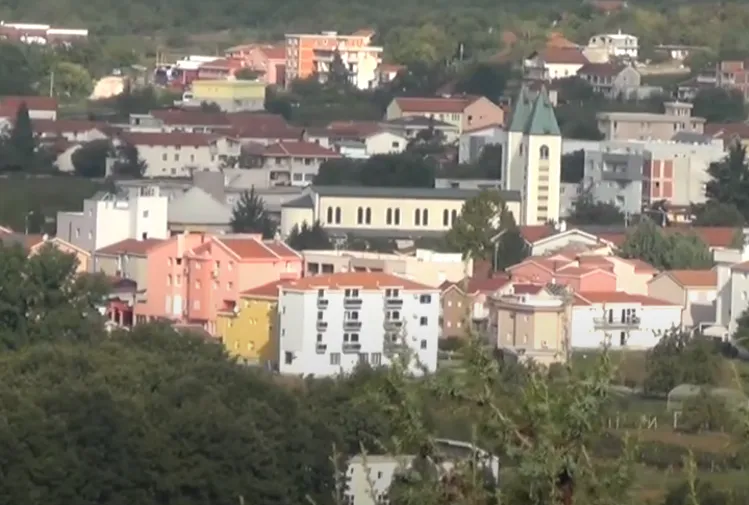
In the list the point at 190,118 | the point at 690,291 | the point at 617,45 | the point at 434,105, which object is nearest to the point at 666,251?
the point at 690,291

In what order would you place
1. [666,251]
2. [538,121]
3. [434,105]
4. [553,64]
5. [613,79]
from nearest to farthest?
1. [666,251]
2. [538,121]
3. [434,105]
4. [613,79]
5. [553,64]

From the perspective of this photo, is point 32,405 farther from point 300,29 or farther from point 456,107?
point 300,29

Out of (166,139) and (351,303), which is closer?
(351,303)

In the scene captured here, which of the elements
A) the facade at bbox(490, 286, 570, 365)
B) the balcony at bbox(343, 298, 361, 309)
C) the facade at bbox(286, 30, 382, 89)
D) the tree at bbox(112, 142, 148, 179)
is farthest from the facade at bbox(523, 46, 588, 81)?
the balcony at bbox(343, 298, 361, 309)

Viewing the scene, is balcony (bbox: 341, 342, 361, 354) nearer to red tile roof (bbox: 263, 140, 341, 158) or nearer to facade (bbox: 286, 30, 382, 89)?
red tile roof (bbox: 263, 140, 341, 158)

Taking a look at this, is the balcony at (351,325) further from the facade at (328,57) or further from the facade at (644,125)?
the facade at (328,57)

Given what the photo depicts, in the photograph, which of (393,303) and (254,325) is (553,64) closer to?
(254,325)

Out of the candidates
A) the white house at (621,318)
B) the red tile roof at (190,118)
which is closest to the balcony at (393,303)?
the white house at (621,318)

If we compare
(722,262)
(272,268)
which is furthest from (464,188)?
(272,268)
